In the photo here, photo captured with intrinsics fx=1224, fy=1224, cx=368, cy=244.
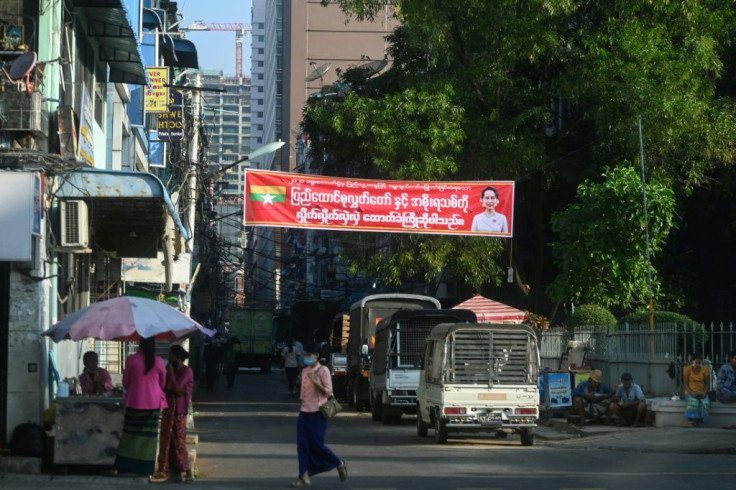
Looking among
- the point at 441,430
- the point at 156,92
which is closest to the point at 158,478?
the point at 441,430

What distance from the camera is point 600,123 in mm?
33281

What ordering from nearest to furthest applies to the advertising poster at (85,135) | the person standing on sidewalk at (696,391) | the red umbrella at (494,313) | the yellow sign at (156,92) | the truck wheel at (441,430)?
the advertising poster at (85,135) < the truck wheel at (441,430) < the person standing on sidewalk at (696,391) < the red umbrella at (494,313) < the yellow sign at (156,92)

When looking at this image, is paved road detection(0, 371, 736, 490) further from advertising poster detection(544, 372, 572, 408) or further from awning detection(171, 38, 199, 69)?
awning detection(171, 38, 199, 69)

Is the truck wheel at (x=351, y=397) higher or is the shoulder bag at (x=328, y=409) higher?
the shoulder bag at (x=328, y=409)

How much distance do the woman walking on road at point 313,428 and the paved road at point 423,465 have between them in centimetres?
30

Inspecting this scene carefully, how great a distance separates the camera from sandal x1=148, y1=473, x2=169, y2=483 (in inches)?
599

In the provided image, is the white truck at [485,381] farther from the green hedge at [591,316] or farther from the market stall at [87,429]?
the green hedge at [591,316]

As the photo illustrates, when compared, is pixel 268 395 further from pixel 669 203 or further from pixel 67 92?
pixel 67 92

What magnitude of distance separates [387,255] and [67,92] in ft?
59.6

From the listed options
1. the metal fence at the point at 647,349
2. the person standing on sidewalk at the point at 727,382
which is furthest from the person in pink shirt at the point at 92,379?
the person standing on sidewalk at the point at 727,382

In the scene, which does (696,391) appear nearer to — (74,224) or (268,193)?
(268,193)

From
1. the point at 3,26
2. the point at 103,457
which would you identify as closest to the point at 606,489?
the point at 103,457

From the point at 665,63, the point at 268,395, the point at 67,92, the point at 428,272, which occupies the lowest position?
the point at 268,395

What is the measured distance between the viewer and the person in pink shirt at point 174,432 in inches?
605
